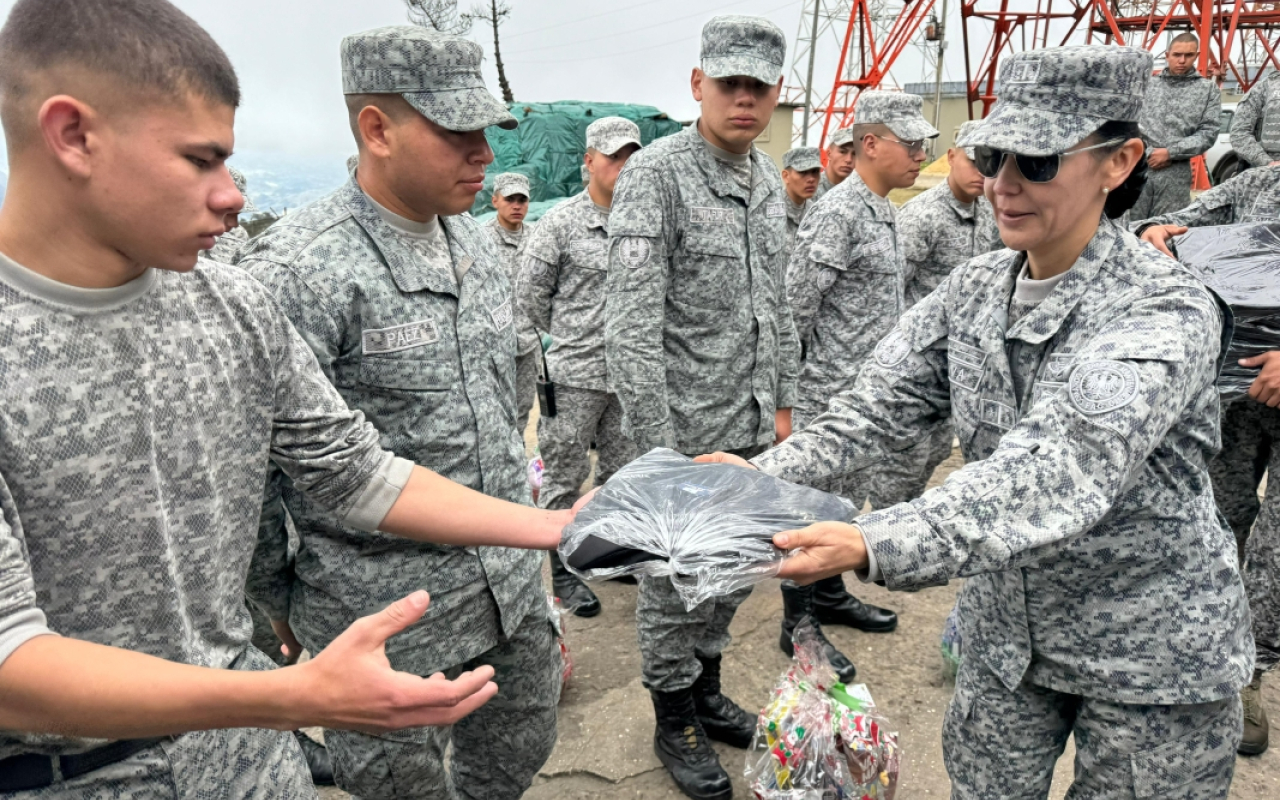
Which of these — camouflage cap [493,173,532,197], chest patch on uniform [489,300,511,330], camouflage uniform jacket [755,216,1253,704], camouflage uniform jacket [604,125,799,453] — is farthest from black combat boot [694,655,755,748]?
camouflage cap [493,173,532,197]

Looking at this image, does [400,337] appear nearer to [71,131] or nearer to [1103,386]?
[71,131]

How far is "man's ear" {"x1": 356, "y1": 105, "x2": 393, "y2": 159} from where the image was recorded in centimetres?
190

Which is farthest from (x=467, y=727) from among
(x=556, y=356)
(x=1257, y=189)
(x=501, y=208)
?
(x=501, y=208)

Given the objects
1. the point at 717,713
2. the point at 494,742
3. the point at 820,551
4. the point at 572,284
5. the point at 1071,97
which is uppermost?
the point at 1071,97

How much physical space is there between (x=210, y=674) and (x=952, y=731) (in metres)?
1.65

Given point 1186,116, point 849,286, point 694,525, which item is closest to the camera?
point 694,525

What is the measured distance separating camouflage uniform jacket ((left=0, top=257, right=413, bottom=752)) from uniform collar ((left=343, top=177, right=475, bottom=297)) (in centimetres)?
42

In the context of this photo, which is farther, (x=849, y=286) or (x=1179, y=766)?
(x=849, y=286)

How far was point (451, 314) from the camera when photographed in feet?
6.47

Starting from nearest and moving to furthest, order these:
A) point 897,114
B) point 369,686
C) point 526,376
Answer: point 369,686
point 897,114
point 526,376

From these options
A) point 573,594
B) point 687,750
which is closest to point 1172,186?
point 573,594

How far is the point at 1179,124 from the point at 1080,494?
747 cm

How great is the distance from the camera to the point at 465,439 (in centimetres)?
197

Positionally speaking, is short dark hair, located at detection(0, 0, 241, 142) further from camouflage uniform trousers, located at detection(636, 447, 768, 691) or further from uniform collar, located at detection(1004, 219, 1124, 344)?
camouflage uniform trousers, located at detection(636, 447, 768, 691)
